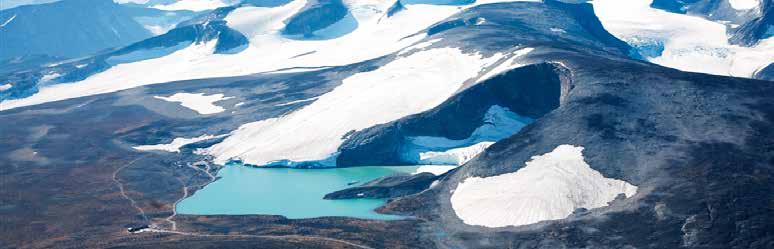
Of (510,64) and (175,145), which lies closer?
(510,64)

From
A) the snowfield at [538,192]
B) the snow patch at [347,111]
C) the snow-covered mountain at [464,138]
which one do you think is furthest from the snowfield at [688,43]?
the snowfield at [538,192]

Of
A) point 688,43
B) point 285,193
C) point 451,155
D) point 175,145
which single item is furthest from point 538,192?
point 688,43

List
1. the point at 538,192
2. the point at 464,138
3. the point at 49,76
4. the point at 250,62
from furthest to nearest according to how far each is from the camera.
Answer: the point at 49,76 < the point at 250,62 < the point at 464,138 < the point at 538,192

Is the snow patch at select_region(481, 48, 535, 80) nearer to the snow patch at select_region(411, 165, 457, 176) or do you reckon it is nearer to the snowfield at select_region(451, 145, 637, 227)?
the snow patch at select_region(411, 165, 457, 176)

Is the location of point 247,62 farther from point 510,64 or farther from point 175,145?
point 510,64

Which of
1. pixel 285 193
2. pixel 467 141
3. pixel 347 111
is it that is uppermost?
pixel 467 141

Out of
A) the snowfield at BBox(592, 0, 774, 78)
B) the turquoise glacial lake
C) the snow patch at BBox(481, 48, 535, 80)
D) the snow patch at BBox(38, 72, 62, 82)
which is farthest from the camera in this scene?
the snow patch at BBox(38, 72, 62, 82)

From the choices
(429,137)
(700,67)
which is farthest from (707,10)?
(429,137)

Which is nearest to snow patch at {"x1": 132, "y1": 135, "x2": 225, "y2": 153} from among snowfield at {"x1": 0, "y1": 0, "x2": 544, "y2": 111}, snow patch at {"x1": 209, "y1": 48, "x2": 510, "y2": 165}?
snow patch at {"x1": 209, "y1": 48, "x2": 510, "y2": 165}

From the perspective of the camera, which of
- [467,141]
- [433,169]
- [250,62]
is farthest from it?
[250,62]
